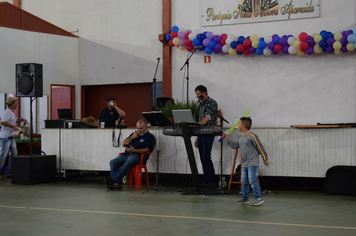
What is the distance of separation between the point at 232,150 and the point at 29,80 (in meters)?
3.97

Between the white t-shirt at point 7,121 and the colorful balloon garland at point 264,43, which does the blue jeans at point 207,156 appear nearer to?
the colorful balloon garland at point 264,43

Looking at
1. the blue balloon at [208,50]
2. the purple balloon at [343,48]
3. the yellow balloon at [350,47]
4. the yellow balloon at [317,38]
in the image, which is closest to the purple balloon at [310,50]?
the yellow balloon at [317,38]

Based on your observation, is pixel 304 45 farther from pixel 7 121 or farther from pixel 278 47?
pixel 7 121

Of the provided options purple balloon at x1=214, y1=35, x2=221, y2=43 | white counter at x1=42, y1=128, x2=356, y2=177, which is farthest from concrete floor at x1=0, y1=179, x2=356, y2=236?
purple balloon at x1=214, y1=35, x2=221, y2=43

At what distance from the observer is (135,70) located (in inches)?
480

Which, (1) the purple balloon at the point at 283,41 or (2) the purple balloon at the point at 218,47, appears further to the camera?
(2) the purple balloon at the point at 218,47

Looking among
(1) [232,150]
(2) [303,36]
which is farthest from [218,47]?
(1) [232,150]

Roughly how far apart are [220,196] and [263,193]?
0.77 meters

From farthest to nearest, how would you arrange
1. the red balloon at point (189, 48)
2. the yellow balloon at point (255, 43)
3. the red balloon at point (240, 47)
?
the red balloon at point (189, 48) → the red balloon at point (240, 47) → the yellow balloon at point (255, 43)

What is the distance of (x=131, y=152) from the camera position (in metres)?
8.25

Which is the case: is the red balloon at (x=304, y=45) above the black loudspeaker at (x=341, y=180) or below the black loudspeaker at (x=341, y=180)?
above

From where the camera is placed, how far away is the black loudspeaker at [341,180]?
289 inches

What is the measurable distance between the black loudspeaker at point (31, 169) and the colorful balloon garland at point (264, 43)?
13.3 feet

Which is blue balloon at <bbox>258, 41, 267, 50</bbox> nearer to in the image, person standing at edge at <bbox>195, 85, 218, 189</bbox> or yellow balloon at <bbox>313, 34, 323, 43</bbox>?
yellow balloon at <bbox>313, 34, 323, 43</bbox>
